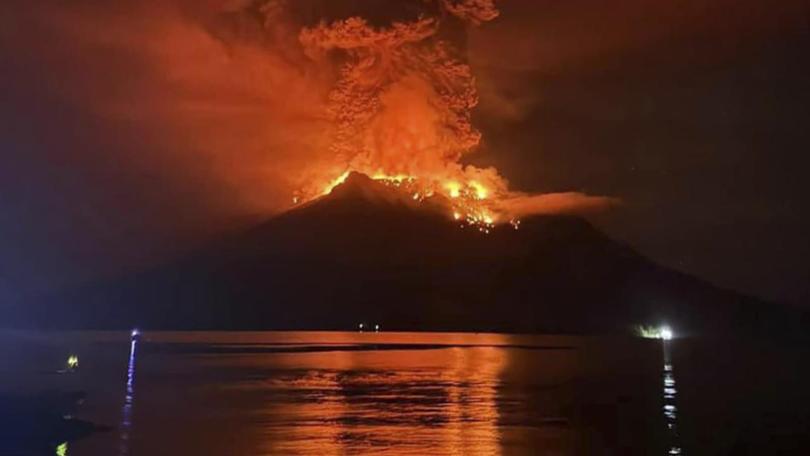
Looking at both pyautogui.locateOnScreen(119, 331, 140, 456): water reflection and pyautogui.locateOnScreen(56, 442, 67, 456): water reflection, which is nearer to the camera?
pyautogui.locateOnScreen(56, 442, 67, 456): water reflection

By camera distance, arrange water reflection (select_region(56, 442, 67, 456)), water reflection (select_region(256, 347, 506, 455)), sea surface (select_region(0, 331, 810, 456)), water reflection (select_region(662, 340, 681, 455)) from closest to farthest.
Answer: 1. water reflection (select_region(56, 442, 67, 456))
2. water reflection (select_region(256, 347, 506, 455))
3. sea surface (select_region(0, 331, 810, 456))
4. water reflection (select_region(662, 340, 681, 455))

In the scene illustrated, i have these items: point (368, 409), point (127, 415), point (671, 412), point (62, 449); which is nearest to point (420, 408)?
point (368, 409)

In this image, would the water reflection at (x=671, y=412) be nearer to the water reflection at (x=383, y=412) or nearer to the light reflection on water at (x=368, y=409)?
the light reflection on water at (x=368, y=409)

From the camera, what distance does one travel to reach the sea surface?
149ft

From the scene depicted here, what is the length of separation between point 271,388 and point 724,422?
3628 cm

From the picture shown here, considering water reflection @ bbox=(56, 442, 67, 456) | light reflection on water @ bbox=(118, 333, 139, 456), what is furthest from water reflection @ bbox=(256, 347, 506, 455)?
water reflection @ bbox=(56, 442, 67, 456)

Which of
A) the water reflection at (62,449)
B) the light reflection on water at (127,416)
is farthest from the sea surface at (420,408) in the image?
the water reflection at (62,449)

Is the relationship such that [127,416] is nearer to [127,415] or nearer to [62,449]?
[127,415]

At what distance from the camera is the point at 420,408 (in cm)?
6103

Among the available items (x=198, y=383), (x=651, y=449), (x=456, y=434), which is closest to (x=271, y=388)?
(x=198, y=383)

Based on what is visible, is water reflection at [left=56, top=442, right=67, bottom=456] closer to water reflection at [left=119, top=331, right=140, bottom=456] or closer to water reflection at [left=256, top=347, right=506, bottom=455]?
water reflection at [left=119, top=331, right=140, bottom=456]

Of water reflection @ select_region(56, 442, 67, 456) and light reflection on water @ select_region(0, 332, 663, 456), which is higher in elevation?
light reflection on water @ select_region(0, 332, 663, 456)

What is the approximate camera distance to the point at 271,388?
79562mm

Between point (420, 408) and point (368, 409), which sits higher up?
point (420, 408)
